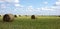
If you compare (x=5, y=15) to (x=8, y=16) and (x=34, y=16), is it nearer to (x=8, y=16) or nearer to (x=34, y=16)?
(x=8, y=16)

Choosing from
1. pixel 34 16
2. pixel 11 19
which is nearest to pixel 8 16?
pixel 11 19

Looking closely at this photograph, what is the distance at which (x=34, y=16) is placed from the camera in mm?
32219

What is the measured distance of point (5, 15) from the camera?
20.1 metres

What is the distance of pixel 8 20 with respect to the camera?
19453mm

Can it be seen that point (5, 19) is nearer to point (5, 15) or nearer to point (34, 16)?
point (5, 15)

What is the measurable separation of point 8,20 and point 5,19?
A: 64 cm

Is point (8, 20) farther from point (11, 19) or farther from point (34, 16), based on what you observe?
point (34, 16)

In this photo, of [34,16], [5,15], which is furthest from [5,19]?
[34,16]

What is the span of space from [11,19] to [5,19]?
34.0 inches

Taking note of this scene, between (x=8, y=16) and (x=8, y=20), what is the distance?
60 centimetres

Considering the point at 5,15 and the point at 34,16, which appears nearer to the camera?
the point at 5,15

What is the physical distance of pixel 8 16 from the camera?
1975 cm

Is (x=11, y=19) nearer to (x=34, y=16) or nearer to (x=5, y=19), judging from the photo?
(x=5, y=19)

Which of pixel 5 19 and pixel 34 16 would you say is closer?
pixel 5 19
